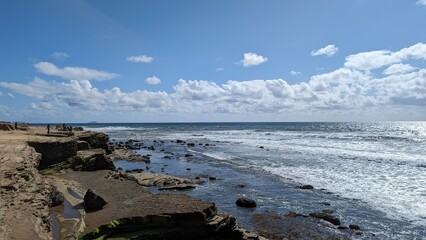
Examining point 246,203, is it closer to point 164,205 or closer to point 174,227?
point 164,205

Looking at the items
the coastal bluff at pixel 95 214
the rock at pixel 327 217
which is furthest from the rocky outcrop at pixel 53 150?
the rock at pixel 327 217

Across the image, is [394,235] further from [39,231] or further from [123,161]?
[123,161]

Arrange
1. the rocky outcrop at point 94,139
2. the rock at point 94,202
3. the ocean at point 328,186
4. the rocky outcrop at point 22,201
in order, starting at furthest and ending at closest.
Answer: the rocky outcrop at point 94,139, the ocean at point 328,186, the rock at point 94,202, the rocky outcrop at point 22,201

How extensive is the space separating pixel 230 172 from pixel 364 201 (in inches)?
517

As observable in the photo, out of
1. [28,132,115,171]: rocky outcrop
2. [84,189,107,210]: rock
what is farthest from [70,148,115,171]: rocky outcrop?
[84,189,107,210]: rock

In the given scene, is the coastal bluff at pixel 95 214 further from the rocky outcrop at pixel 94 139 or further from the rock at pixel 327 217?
the rocky outcrop at pixel 94 139

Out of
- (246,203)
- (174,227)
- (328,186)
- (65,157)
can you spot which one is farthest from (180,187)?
(174,227)

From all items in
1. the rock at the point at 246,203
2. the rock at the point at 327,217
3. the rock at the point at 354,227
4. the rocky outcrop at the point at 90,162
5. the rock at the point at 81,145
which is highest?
the rock at the point at 81,145

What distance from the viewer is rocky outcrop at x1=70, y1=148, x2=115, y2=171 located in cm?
2567

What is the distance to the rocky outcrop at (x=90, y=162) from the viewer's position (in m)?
25.7

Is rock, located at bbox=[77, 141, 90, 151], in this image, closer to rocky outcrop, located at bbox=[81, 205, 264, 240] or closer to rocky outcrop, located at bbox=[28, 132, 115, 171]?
rocky outcrop, located at bbox=[28, 132, 115, 171]

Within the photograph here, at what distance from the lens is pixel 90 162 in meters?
26.3

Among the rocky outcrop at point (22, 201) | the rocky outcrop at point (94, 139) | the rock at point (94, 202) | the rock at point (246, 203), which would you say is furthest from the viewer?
the rocky outcrop at point (94, 139)

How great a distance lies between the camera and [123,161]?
3878 cm
